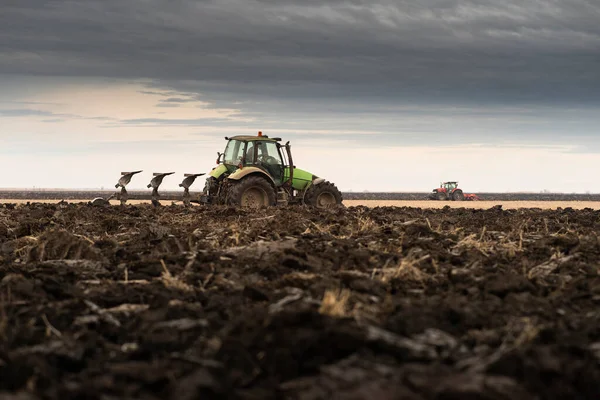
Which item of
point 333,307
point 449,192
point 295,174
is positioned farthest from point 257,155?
point 449,192

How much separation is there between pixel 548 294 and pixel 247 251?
10.6ft

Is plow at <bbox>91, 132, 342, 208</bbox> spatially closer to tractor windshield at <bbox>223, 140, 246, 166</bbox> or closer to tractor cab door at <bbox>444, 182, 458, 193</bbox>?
tractor windshield at <bbox>223, 140, 246, 166</bbox>

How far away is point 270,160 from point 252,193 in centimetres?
147

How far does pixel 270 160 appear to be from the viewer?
21.0 m

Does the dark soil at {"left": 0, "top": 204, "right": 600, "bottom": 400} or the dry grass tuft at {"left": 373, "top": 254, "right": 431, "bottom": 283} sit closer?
the dark soil at {"left": 0, "top": 204, "right": 600, "bottom": 400}

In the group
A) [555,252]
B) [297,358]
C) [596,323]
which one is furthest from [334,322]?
[555,252]

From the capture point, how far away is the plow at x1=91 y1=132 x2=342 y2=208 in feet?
64.9

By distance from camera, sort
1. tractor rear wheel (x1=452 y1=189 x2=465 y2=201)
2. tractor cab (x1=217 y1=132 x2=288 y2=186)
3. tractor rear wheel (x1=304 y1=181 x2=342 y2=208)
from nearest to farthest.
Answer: tractor cab (x1=217 y1=132 x2=288 y2=186) → tractor rear wheel (x1=304 y1=181 x2=342 y2=208) → tractor rear wheel (x1=452 y1=189 x2=465 y2=201)

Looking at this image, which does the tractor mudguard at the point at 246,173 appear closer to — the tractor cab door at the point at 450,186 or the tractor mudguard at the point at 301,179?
the tractor mudguard at the point at 301,179

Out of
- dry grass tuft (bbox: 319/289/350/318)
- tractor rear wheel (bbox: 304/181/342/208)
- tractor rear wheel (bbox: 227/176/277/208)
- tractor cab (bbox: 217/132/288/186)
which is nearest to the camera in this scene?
dry grass tuft (bbox: 319/289/350/318)

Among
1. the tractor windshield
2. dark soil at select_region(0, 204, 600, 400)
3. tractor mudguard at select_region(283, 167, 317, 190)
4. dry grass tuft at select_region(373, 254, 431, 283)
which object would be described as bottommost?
dark soil at select_region(0, 204, 600, 400)

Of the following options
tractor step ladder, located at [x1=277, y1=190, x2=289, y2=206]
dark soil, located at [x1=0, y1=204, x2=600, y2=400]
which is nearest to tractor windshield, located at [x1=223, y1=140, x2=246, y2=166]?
tractor step ladder, located at [x1=277, y1=190, x2=289, y2=206]

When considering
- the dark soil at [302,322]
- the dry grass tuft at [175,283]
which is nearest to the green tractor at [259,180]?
the dark soil at [302,322]

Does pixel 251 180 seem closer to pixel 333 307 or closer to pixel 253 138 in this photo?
pixel 253 138
